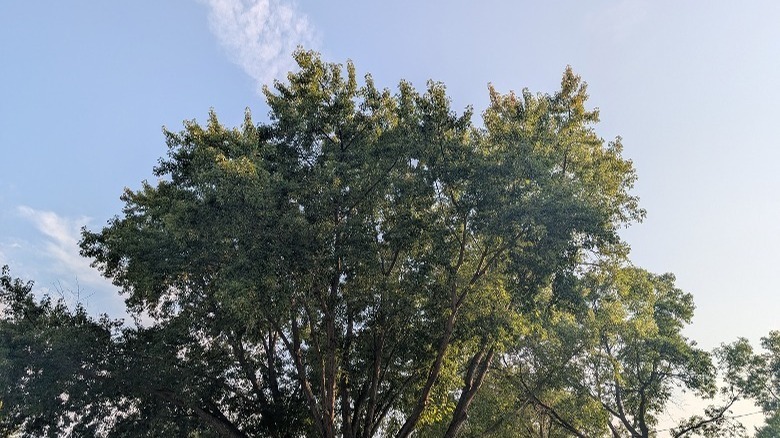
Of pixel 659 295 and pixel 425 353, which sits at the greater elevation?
pixel 659 295

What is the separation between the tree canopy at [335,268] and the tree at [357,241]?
6 cm

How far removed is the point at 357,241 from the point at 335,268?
1.31 m

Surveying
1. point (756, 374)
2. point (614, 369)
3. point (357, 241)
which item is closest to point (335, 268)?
point (357, 241)

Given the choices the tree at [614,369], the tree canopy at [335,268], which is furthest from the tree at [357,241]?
the tree at [614,369]

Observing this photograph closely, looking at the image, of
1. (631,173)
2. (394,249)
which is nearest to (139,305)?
(394,249)

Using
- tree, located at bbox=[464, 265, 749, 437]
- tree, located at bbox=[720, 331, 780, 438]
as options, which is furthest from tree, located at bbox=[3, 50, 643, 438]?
tree, located at bbox=[720, 331, 780, 438]

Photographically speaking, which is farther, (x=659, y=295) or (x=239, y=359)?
(x=659, y=295)

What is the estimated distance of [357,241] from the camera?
13.3 m

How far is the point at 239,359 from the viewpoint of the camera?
1745 cm

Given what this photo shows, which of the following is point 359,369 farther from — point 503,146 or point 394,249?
point 503,146

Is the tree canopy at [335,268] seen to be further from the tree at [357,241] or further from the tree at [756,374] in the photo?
the tree at [756,374]

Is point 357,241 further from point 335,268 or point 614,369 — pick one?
point 614,369

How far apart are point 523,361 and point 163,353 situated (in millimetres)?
14000

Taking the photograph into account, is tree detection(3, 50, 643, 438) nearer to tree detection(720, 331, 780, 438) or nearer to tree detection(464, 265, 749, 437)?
tree detection(464, 265, 749, 437)
